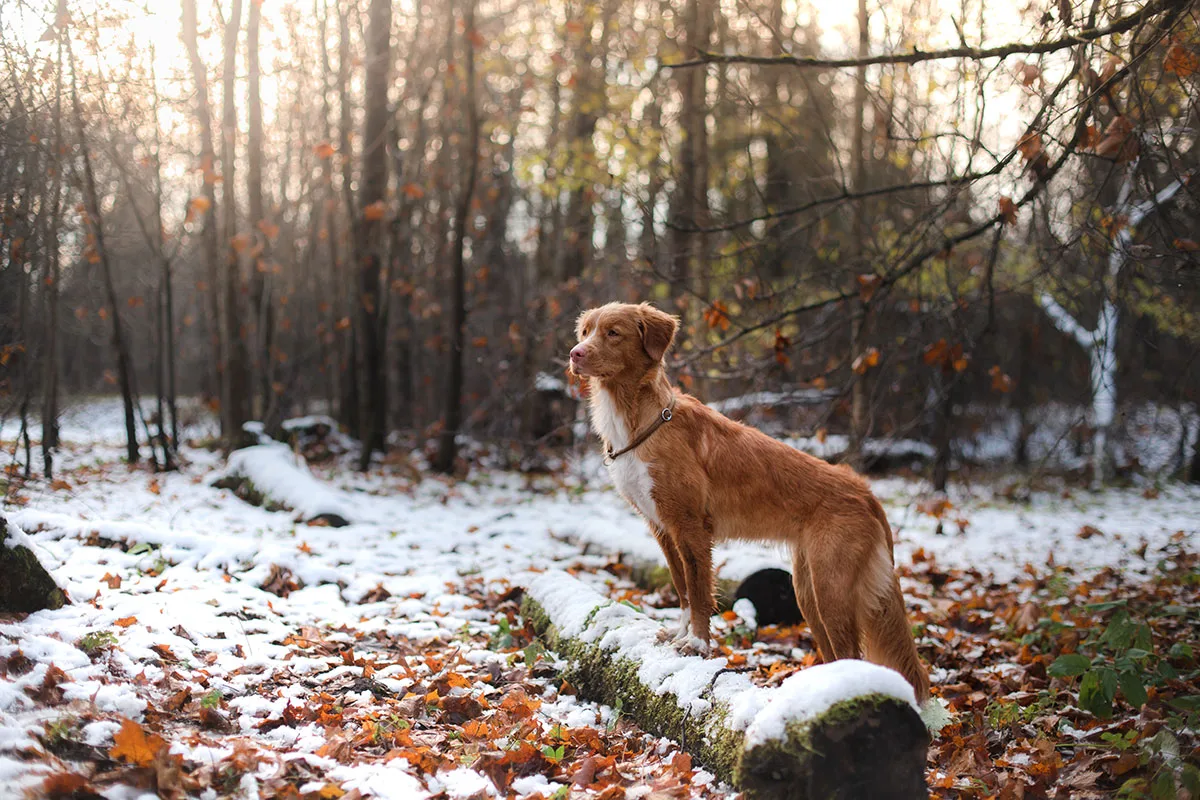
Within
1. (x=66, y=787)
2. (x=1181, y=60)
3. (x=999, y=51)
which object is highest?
(x=999, y=51)

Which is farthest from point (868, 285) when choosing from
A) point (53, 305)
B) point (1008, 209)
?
point (53, 305)

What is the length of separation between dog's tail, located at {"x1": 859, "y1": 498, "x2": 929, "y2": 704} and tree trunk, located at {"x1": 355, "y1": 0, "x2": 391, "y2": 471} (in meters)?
Answer: 10.3

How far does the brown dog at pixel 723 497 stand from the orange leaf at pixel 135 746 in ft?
8.21

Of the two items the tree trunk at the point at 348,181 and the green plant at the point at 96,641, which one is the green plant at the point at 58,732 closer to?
the green plant at the point at 96,641

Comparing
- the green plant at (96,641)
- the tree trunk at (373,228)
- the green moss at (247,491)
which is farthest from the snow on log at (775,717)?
the tree trunk at (373,228)

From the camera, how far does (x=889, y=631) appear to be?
3.77 m

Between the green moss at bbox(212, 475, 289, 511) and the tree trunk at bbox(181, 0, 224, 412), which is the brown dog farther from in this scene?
the tree trunk at bbox(181, 0, 224, 412)

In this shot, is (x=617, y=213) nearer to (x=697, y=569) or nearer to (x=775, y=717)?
(x=697, y=569)

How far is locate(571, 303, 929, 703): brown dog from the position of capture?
12.4 ft

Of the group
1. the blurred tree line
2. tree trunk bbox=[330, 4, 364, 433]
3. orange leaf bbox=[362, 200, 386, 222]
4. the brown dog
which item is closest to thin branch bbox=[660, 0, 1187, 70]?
the blurred tree line

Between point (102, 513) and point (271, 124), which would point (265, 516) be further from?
point (271, 124)

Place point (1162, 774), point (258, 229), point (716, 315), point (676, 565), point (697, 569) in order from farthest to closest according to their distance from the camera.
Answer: point (258, 229) < point (716, 315) < point (676, 565) < point (697, 569) < point (1162, 774)

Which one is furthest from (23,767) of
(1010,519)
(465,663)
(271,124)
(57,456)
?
(271,124)

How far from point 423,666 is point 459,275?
889cm
